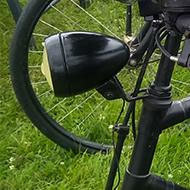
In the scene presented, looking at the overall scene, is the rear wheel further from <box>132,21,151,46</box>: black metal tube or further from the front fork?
the front fork

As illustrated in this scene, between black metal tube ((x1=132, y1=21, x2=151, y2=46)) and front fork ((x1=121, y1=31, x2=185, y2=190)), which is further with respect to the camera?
black metal tube ((x1=132, y1=21, x2=151, y2=46))

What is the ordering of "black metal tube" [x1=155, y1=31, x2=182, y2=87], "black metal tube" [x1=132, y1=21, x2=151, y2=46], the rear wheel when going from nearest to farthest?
"black metal tube" [x1=155, y1=31, x2=182, y2=87]
"black metal tube" [x1=132, y1=21, x2=151, y2=46]
the rear wheel

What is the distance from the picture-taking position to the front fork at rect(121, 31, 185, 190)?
66cm

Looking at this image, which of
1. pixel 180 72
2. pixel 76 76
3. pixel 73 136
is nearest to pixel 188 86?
pixel 180 72

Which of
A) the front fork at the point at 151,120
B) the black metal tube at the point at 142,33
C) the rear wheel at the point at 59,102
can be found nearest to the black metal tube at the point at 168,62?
the front fork at the point at 151,120

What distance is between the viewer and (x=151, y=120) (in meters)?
0.71

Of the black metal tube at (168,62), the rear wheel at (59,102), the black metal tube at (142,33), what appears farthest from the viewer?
the rear wheel at (59,102)

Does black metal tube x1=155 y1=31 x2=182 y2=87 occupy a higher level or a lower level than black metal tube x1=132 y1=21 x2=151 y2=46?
higher

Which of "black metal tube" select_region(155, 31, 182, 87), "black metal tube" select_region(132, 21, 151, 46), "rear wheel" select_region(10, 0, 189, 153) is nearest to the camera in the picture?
"black metal tube" select_region(155, 31, 182, 87)

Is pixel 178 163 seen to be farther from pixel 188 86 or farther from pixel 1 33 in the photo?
pixel 1 33

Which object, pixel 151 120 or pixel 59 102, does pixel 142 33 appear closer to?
pixel 151 120

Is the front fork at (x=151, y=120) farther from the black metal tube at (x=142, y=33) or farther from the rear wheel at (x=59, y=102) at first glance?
the rear wheel at (x=59, y=102)

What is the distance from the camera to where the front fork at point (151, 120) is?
659 mm

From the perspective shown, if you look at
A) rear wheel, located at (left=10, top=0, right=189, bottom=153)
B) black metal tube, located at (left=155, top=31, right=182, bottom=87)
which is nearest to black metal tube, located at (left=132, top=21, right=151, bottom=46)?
rear wheel, located at (left=10, top=0, right=189, bottom=153)
